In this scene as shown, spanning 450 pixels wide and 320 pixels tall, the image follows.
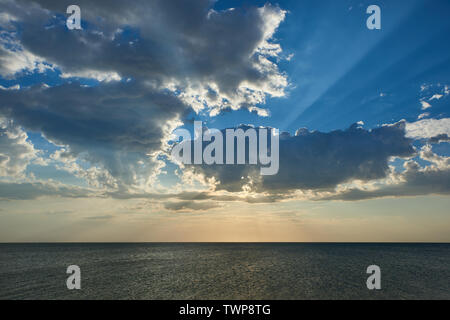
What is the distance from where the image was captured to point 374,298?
3100 centimetres

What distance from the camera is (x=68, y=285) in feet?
129
